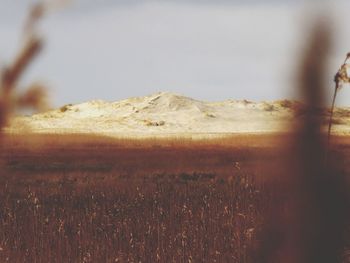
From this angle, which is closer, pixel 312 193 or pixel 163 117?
pixel 312 193

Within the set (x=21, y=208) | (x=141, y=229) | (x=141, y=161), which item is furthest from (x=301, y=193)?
(x=141, y=161)

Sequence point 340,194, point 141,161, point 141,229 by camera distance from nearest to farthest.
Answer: point 340,194
point 141,229
point 141,161

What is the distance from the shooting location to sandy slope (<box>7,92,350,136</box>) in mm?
73875

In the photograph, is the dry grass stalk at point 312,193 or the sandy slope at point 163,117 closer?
the dry grass stalk at point 312,193

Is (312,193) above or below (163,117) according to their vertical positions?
above

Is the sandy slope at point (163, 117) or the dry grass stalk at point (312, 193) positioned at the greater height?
the dry grass stalk at point (312, 193)

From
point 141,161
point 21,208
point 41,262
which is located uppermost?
point 41,262

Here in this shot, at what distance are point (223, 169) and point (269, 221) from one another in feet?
69.2

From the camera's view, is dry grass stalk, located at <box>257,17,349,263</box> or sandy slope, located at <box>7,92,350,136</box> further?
sandy slope, located at <box>7,92,350,136</box>

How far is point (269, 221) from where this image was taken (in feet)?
7.59

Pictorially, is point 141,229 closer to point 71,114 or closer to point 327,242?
point 327,242

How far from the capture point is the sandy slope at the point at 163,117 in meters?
73.9

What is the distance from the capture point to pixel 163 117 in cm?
8500

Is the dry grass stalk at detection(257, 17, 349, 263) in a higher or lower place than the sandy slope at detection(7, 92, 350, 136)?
higher
